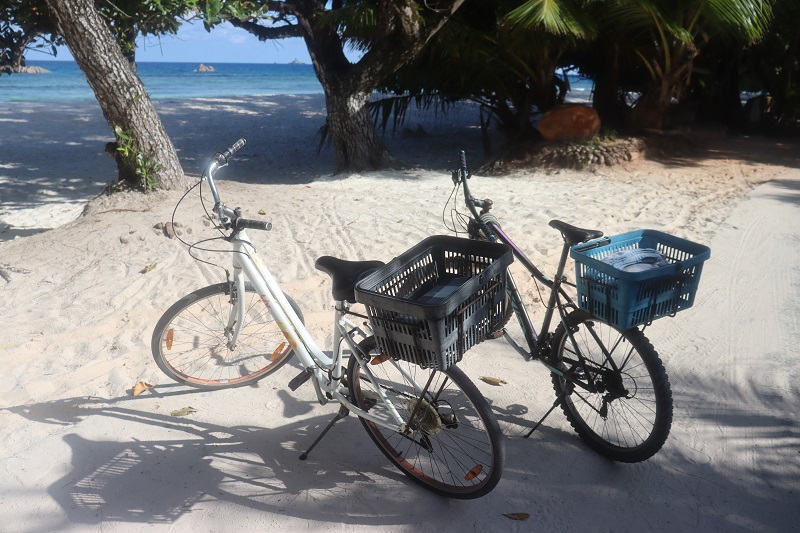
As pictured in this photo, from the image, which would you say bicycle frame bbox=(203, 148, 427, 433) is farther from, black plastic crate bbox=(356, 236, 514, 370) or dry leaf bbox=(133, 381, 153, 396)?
dry leaf bbox=(133, 381, 153, 396)

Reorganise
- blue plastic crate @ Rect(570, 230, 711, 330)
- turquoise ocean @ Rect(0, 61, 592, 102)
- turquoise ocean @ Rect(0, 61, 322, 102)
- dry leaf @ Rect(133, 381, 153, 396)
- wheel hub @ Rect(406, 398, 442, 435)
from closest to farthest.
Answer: blue plastic crate @ Rect(570, 230, 711, 330), wheel hub @ Rect(406, 398, 442, 435), dry leaf @ Rect(133, 381, 153, 396), turquoise ocean @ Rect(0, 61, 592, 102), turquoise ocean @ Rect(0, 61, 322, 102)

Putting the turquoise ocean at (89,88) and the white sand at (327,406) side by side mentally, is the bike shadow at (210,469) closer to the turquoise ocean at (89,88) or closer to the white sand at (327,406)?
the white sand at (327,406)

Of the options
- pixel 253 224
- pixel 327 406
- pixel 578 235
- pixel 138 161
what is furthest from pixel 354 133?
pixel 578 235

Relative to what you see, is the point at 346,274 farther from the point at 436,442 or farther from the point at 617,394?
the point at 617,394

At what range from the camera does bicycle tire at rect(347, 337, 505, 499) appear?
2.59 meters

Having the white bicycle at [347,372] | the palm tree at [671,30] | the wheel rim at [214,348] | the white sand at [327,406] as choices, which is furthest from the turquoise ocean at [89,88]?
the white bicycle at [347,372]

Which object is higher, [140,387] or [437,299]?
[437,299]

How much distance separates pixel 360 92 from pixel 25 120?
44.2 ft

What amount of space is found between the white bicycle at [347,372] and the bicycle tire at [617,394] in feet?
1.67

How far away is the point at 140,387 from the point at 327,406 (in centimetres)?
113

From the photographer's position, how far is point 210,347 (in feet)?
12.9

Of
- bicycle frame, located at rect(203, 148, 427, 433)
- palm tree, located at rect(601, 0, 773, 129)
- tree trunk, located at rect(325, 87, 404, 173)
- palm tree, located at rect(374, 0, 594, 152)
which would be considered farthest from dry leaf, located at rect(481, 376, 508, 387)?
tree trunk, located at rect(325, 87, 404, 173)

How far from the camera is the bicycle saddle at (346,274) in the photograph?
8.93ft

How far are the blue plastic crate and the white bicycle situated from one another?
24.7 inches
